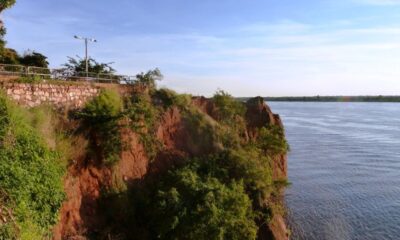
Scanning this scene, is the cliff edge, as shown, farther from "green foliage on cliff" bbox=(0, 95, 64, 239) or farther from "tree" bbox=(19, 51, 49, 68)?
"tree" bbox=(19, 51, 49, 68)

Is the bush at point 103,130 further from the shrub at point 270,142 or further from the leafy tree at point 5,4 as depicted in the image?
the shrub at point 270,142

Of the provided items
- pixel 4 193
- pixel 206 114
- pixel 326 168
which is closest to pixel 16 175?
pixel 4 193

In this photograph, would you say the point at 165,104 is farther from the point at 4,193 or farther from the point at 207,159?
the point at 4,193

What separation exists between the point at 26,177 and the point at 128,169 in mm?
6797

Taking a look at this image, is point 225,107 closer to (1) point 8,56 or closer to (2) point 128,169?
(2) point 128,169

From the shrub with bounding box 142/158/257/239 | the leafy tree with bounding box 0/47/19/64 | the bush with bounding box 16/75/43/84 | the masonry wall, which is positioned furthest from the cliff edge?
the leafy tree with bounding box 0/47/19/64

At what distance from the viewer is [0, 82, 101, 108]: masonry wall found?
667 inches

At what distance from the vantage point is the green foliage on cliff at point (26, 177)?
12.4 metres

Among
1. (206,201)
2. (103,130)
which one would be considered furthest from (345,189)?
(103,130)

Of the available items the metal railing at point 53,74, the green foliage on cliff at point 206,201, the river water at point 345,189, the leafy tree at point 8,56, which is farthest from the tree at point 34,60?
the river water at point 345,189

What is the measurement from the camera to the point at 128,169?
19.7 metres

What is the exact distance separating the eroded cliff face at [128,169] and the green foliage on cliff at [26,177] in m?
1.18

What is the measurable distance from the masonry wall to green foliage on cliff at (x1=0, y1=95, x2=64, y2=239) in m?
1.67

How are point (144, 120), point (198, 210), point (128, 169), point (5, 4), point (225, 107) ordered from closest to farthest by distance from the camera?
1. point (198, 210)
2. point (128, 169)
3. point (5, 4)
4. point (144, 120)
5. point (225, 107)
